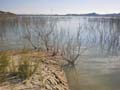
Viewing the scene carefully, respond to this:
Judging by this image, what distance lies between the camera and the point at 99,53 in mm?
12734

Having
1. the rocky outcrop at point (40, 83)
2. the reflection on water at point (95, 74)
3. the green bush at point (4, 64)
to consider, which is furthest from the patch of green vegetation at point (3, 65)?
the reflection on water at point (95, 74)

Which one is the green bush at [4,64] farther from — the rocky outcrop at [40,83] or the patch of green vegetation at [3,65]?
the rocky outcrop at [40,83]

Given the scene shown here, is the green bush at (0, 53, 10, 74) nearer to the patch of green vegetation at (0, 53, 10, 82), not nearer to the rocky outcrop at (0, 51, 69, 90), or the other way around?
the patch of green vegetation at (0, 53, 10, 82)

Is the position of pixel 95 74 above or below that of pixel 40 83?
below

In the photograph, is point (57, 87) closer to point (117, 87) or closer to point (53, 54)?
point (117, 87)

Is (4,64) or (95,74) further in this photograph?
(95,74)

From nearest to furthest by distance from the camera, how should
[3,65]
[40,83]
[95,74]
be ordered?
1. [40,83]
2. [3,65]
3. [95,74]

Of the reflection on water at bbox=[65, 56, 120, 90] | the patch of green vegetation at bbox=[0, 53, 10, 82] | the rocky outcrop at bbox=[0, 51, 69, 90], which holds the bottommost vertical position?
the reflection on water at bbox=[65, 56, 120, 90]

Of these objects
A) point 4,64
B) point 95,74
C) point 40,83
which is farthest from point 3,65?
point 95,74

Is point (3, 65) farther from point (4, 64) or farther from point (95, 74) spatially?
point (95, 74)

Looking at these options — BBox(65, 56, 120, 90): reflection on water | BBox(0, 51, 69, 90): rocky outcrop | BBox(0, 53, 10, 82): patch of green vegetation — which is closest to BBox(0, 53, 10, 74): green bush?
BBox(0, 53, 10, 82): patch of green vegetation

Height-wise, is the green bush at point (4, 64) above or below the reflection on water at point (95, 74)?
above

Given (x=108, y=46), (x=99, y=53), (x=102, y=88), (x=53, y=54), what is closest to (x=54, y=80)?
(x=102, y=88)

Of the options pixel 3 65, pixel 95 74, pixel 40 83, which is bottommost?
pixel 95 74
